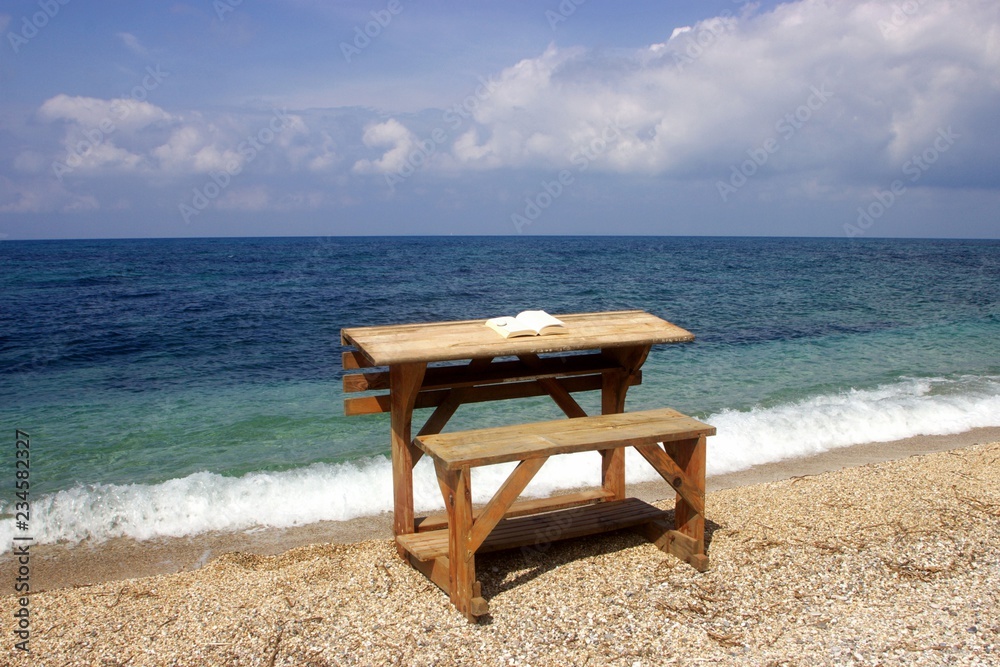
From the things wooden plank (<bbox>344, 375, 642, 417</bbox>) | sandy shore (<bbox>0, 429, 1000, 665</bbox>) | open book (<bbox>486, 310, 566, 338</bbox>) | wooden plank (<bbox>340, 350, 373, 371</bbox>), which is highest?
open book (<bbox>486, 310, 566, 338</bbox>)

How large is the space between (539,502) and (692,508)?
1.46 m

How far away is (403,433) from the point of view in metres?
5.44

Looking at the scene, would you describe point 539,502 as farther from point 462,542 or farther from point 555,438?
point 462,542

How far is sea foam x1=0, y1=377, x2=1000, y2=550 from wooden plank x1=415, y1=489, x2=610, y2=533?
202 centimetres

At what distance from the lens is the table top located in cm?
484

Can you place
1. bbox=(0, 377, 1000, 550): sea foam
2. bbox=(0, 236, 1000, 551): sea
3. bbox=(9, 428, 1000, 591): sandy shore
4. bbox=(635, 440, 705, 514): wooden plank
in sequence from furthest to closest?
1. bbox=(0, 236, 1000, 551): sea
2. bbox=(0, 377, 1000, 550): sea foam
3. bbox=(9, 428, 1000, 591): sandy shore
4. bbox=(635, 440, 705, 514): wooden plank

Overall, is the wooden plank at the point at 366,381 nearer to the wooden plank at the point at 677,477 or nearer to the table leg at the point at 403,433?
the table leg at the point at 403,433

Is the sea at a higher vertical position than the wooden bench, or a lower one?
lower

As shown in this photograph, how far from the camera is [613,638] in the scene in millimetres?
4332

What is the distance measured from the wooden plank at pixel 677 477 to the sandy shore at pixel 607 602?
0.47m

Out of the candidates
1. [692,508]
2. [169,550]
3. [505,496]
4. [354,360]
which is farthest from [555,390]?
[169,550]

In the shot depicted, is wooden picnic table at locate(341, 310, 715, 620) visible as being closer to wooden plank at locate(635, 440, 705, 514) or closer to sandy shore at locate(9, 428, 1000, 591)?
wooden plank at locate(635, 440, 705, 514)

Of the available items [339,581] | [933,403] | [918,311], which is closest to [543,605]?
[339,581]

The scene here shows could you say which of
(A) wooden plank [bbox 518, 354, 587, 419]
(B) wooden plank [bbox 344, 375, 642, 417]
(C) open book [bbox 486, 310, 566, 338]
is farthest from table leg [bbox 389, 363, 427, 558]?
(A) wooden plank [bbox 518, 354, 587, 419]
